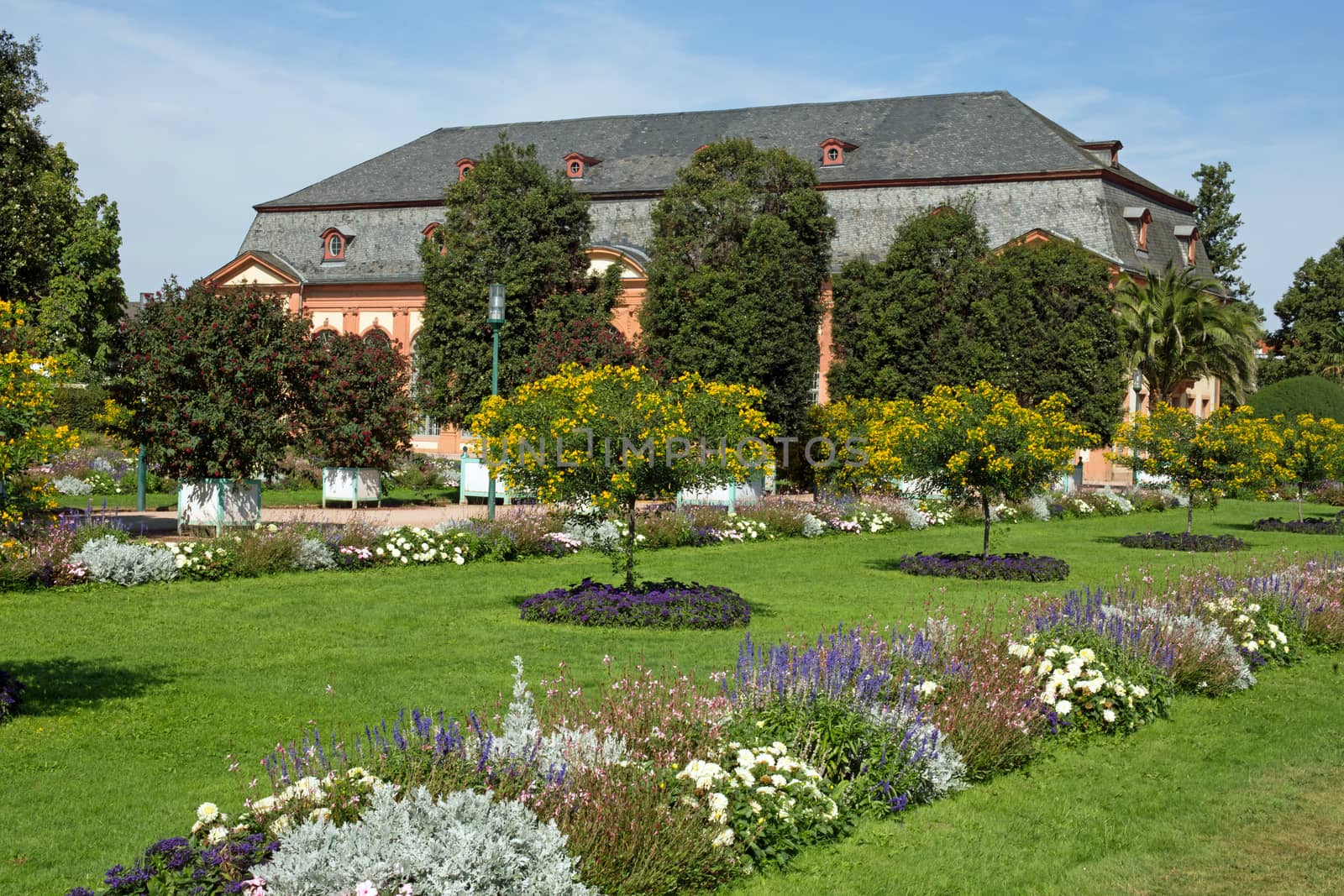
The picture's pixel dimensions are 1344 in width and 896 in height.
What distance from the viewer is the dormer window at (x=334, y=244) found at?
51062 mm

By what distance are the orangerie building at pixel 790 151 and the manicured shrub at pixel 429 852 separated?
35.3m

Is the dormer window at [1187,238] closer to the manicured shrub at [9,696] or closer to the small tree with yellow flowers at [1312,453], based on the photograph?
the small tree with yellow flowers at [1312,453]

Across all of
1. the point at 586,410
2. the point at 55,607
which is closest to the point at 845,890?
the point at 586,410

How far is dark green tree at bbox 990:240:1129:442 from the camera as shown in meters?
34.2

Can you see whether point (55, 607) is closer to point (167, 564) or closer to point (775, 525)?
point (167, 564)

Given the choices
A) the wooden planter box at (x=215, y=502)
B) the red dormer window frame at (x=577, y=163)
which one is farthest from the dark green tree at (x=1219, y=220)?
the wooden planter box at (x=215, y=502)

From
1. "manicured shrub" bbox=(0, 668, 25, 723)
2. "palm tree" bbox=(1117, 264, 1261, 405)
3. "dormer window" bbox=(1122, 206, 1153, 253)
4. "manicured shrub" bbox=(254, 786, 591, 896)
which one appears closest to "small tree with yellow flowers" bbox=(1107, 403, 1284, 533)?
"palm tree" bbox=(1117, 264, 1261, 405)

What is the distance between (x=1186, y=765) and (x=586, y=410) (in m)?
6.72

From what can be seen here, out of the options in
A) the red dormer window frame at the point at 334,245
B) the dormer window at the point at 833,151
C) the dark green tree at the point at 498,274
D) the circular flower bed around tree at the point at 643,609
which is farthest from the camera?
the red dormer window frame at the point at 334,245

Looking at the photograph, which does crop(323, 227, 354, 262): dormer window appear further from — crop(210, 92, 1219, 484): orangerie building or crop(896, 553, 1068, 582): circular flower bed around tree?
crop(896, 553, 1068, 582): circular flower bed around tree

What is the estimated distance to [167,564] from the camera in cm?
1494

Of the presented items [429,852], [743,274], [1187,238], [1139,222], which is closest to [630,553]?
[429,852]

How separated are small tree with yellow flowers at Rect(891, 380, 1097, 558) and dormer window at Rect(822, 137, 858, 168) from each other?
29.6 metres

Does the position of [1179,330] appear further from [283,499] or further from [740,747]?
[740,747]
